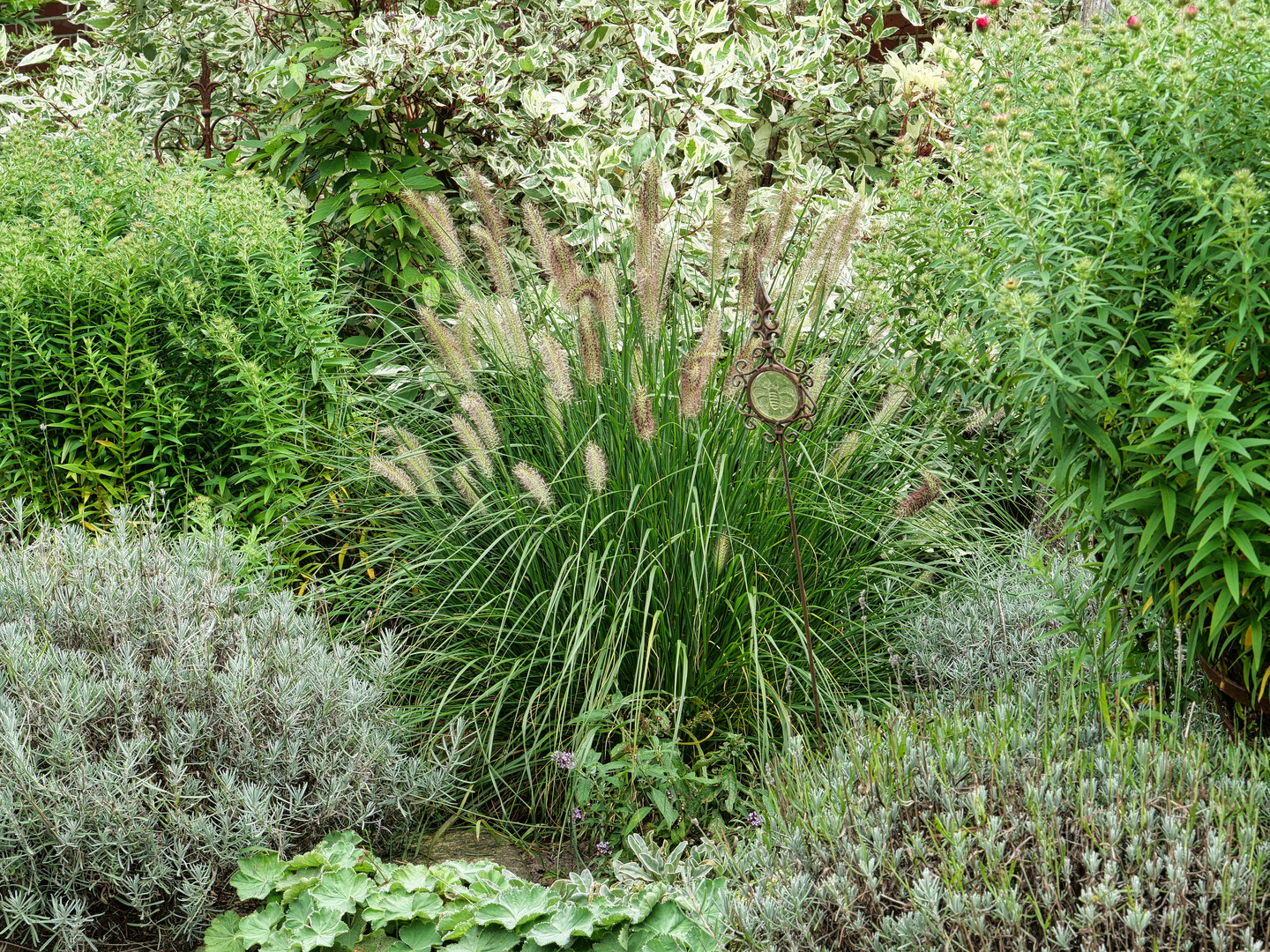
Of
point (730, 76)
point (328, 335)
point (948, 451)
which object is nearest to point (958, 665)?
point (948, 451)

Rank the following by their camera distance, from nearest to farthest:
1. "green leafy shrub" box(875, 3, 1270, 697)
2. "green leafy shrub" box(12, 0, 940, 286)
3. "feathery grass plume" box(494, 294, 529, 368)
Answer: "green leafy shrub" box(875, 3, 1270, 697) < "feathery grass plume" box(494, 294, 529, 368) < "green leafy shrub" box(12, 0, 940, 286)

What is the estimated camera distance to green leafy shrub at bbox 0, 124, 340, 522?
3.73 metres

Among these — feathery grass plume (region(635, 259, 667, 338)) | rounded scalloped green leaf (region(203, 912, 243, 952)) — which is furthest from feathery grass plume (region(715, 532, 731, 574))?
rounded scalloped green leaf (region(203, 912, 243, 952))

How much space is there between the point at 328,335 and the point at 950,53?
2354 mm

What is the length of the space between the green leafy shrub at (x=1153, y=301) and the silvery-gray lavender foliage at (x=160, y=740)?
5.58ft

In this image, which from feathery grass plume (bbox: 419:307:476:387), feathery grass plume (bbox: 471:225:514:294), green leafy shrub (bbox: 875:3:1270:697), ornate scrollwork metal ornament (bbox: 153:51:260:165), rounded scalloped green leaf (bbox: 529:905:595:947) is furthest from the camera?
ornate scrollwork metal ornament (bbox: 153:51:260:165)

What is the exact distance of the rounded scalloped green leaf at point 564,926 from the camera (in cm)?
222

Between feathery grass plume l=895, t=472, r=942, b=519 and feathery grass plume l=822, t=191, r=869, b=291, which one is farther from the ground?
feathery grass plume l=822, t=191, r=869, b=291

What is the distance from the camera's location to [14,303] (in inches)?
146

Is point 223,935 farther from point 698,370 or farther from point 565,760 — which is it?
point 698,370

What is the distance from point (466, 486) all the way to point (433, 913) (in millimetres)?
1341

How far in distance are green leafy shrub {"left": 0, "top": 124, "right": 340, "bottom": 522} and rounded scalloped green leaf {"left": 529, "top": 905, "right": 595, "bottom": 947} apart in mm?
1942

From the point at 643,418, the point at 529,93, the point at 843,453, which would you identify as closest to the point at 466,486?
the point at 643,418

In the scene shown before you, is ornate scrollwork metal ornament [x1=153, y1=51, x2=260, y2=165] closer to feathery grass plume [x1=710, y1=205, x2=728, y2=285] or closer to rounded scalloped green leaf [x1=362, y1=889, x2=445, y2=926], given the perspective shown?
feathery grass plume [x1=710, y1=205, x2=728, y2=285]
